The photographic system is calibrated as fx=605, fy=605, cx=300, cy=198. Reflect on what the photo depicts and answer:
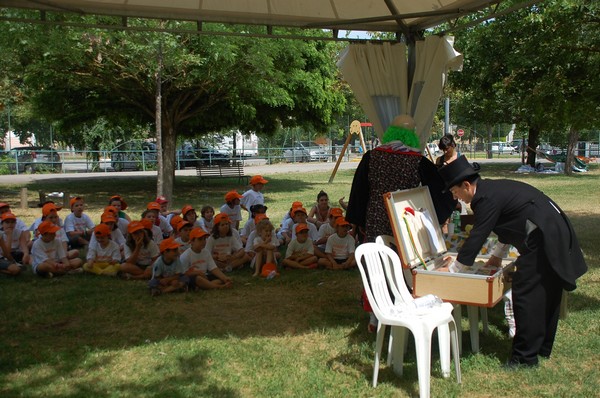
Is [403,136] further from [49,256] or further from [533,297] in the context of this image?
[49,256]

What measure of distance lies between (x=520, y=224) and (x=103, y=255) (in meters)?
5.78

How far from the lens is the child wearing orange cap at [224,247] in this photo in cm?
840

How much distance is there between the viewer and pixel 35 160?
1264 inches

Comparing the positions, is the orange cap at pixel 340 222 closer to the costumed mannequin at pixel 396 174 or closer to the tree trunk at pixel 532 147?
the costumed mannequin at pixel 396 174

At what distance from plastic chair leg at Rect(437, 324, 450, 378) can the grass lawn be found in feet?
0.26

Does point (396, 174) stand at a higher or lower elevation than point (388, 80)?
lower

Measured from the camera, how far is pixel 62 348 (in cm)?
530

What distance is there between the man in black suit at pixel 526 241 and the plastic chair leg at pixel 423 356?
2.33ft

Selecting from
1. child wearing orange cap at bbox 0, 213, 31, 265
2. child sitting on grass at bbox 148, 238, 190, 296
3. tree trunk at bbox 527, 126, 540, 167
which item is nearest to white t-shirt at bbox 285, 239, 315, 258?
child sitting on grass at bbox 148, 238, 190, 296

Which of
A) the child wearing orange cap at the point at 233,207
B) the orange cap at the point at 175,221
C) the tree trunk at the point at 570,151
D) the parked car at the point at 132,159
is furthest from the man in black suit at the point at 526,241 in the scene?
the parked car at the point at 132,159

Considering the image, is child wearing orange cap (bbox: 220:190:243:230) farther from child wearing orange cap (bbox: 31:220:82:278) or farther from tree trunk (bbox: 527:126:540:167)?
tree trunk (bbox: 527:126:540:167)

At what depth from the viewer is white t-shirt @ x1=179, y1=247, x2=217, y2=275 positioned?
7508mm

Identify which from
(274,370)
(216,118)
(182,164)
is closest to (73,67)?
(216,118)

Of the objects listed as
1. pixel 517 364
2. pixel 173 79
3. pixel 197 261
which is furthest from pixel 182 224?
pixel 173 79
